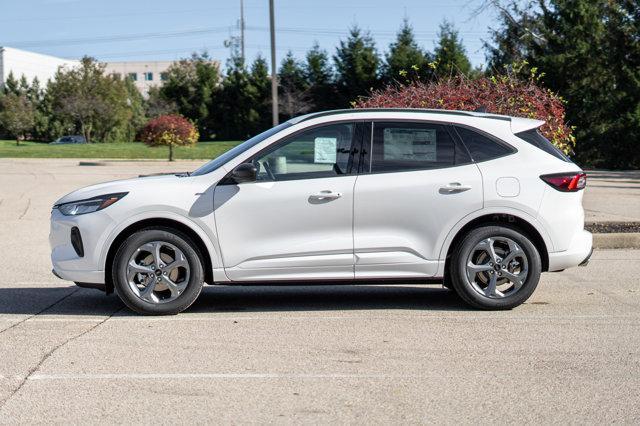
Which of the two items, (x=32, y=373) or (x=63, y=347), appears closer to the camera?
(x=32, y=373)

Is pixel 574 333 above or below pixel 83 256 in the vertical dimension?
below

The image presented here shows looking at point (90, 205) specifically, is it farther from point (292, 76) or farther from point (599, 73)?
point (292, 76)

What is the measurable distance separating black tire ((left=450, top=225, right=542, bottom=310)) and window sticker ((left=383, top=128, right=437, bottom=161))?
2.56 feet

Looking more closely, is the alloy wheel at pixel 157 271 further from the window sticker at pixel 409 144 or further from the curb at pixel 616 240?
the curb at pixel 616 240

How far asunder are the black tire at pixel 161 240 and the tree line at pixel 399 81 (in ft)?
27.3

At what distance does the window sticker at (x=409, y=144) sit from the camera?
788cm

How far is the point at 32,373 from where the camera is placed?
230 inches

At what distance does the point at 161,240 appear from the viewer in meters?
7.63

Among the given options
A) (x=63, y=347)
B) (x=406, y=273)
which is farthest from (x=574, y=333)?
(x=63, y=347)

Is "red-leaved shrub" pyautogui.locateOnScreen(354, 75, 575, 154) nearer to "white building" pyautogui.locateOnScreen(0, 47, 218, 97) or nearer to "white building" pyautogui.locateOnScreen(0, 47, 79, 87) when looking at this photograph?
"white building" pyautogui.locateOnScreen(0, 47, 218, 97)

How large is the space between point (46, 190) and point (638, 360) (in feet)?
62.8

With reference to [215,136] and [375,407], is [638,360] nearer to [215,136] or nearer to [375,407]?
[375,407]

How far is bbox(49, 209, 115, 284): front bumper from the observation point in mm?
7637

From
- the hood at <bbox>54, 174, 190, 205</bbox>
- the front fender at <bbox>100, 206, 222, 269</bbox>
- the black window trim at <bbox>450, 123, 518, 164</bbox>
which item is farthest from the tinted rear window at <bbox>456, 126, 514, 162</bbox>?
the hood at <bbox>54, 174, 190, 205</bbox>
